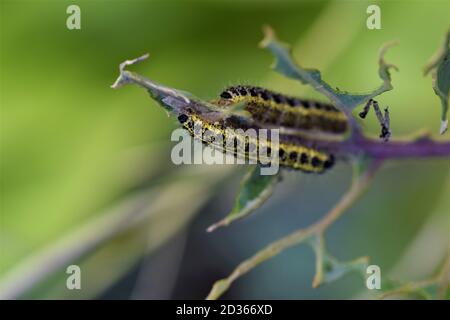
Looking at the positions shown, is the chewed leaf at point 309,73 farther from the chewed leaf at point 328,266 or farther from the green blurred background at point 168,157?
the green blurred background at point 168,157

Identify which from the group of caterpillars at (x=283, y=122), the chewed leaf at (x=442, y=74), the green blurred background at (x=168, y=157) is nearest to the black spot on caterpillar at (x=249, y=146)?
the group of caterpillars at (x=283, y=122)

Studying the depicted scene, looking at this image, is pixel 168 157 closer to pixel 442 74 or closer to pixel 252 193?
pixel 252 193

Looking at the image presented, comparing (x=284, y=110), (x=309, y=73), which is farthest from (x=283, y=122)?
(x=309, y=73)

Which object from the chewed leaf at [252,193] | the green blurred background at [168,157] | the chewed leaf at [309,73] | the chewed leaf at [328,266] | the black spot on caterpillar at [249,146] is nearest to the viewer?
the chewed leaf at [309,73]

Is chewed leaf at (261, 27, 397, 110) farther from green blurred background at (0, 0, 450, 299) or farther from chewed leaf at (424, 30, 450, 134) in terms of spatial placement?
green blurred background at (0, 0, 450, 299)

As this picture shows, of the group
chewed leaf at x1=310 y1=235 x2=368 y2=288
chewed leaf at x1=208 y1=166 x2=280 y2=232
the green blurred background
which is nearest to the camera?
chewed leaf at x1=208 y1=166 x2=280 y2=232

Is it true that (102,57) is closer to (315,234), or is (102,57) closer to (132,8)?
(132,8)

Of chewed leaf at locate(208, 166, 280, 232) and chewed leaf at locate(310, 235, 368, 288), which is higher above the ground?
chewed leaf at locate(208, 166, 280, 232)

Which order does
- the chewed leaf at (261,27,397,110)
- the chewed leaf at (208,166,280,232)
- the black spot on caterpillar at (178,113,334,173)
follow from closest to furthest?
the chewed leaf at (261,27,397,110)
the black spot on caterpillar at (178,113,334,173)
the chewed leaf at (208,166,280,232)

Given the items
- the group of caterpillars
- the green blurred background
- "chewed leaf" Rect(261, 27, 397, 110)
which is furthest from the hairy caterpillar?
the green blurred background
